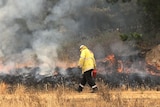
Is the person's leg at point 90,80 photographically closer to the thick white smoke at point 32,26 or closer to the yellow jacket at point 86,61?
the yellow jacket at point 86,61

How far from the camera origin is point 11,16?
22812mm

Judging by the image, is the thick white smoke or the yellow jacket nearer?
the yellow jacket

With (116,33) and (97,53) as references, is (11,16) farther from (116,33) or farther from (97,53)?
(116,33)

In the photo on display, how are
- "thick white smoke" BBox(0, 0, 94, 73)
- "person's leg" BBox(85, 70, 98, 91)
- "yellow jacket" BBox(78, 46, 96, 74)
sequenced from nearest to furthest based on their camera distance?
"person's leg" BBox(85, 70, 98, 91), "yellow jacket" BBox(78, 46, 96, 74), "thick white smoke" BBox(0, 0, 94, 73)

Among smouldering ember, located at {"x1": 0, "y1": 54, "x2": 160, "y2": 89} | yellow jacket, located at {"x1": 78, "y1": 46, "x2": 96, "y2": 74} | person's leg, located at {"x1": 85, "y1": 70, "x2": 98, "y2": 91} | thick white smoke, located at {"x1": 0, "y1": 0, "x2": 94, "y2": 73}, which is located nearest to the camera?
person's leg, located at {"x1": 85, "y1": 70, "x2": 98, "y2": 91}

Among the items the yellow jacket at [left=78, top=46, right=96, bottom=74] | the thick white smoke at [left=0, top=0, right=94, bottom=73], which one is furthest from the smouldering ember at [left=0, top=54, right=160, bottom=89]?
the yellow jacket at [left=78, top=46, right=96, bottom=74]

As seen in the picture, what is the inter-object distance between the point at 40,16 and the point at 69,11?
6.02ft

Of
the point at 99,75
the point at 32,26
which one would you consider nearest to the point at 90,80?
the point at 99,75

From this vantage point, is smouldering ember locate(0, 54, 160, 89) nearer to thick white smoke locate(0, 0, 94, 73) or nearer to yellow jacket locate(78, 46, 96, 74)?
thick white smoke locate(0, 0, 94, 73)

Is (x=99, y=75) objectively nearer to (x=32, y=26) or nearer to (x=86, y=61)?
(x=86, y=61)

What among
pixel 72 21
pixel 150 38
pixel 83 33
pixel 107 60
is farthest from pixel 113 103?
pixel 83 33

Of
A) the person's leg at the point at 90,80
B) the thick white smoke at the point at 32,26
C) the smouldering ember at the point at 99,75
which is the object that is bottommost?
the person's leg at the point at 90,80

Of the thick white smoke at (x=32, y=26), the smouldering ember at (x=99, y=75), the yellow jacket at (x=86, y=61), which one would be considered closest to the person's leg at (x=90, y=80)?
the yellow jacket at (x=86, y=61)

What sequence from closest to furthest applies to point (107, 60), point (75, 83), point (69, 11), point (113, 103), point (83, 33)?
point (113, 103)
point (75, 83)
point (107, 60)
point (69, 11)
point (83, 33)
